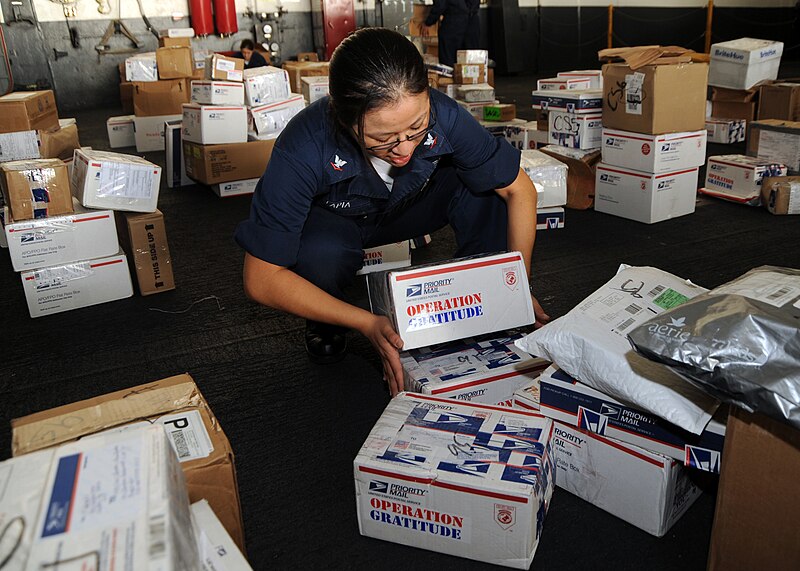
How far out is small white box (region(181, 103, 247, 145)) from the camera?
3607 millimetres

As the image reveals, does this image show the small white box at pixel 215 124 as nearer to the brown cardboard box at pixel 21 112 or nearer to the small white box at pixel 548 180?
the brown cardboard box at pixel 21 112

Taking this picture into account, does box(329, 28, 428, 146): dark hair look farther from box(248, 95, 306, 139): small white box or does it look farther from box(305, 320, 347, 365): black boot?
box(248, 95, 306, 139): small white box

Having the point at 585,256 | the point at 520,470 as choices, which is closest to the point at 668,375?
the point at 520,470

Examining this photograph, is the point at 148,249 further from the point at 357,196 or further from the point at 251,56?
the point at 251,56

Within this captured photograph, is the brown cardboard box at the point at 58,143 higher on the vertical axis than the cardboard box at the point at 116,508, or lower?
higher

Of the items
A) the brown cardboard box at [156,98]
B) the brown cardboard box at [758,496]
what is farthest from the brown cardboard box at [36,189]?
the brown cardboard box at [156,98]

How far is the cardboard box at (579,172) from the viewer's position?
10.4 feet

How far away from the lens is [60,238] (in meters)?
2.13

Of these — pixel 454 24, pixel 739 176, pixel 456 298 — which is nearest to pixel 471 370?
pixel 456 298

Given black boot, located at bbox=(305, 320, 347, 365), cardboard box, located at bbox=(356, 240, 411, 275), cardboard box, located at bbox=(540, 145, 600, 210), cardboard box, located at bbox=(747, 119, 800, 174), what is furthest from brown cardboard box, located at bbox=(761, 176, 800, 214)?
black boot, located at bbox=(305, 320, 347, 365)

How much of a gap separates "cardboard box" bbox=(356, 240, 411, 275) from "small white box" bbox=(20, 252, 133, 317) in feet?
2.62

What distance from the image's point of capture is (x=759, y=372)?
2.74 feet

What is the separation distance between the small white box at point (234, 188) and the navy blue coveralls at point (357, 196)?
2.20 meters

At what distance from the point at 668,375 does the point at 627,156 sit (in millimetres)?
2094
